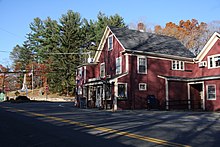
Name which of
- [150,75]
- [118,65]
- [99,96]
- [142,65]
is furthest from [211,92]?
[99,96]

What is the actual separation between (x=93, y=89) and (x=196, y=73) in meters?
12.0

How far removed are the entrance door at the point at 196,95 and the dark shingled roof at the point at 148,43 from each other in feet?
12.4

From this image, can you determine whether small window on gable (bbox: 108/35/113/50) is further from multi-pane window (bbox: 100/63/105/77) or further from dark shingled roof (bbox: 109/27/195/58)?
multi-pane window (bbox: 100/63/105/77)

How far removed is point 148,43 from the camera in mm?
29859

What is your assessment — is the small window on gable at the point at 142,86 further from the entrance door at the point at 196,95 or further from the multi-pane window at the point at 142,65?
the entrance door at the point at 196,95

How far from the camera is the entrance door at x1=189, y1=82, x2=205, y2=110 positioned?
1141 inches

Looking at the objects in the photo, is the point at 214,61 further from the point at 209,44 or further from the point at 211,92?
the point at 211,92

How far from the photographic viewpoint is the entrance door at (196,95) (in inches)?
1141

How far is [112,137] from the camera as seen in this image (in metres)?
9.48

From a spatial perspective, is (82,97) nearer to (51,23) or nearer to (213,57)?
(213,57)

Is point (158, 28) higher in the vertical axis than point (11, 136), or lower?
higher

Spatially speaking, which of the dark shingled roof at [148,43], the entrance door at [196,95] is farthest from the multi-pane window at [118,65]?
the entrance door at [196,95]

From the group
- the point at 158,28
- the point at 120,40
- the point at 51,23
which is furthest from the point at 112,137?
the point at 51,23

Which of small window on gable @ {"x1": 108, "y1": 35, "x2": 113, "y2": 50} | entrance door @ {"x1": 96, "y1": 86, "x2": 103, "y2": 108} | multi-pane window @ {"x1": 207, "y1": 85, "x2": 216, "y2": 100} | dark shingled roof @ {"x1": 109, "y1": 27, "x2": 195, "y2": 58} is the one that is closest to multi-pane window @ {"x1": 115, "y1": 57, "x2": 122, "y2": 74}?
dark shingled roof @ {"x1": 109, "y1": 27, "x2": 195, "y2": 58}
